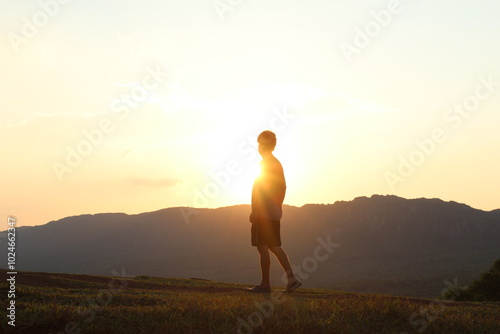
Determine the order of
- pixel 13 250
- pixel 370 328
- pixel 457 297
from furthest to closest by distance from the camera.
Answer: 1. pixel 457 297
2. pixel 13 250
3. pixel 370 328

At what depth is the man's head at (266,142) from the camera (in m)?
11.8

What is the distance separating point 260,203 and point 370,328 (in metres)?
5.36

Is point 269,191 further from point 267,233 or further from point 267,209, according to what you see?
point 267,233

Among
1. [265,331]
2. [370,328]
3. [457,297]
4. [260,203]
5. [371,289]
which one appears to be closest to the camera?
[265,331]

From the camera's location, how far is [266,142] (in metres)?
11.8

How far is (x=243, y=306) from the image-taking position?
7.33m

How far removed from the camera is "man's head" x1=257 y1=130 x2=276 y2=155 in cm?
1184

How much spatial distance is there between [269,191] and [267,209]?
16.6 inches

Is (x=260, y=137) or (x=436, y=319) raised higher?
(x=260, y=137)

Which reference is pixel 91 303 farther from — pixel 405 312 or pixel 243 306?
pixel 405 312

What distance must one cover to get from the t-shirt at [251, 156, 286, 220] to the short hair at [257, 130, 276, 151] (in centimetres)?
28

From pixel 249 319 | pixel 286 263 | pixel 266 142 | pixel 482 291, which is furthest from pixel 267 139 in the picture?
pixel 482 291

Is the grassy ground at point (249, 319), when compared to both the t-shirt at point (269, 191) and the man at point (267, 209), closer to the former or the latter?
the man at point (267, 209)

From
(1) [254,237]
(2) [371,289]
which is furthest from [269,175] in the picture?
(2) [371,289]
